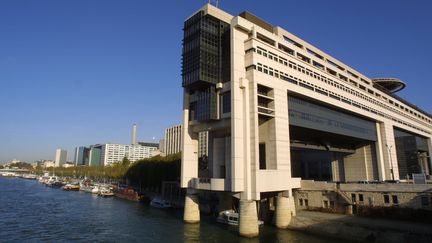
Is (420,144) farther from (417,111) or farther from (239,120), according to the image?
(239,120)

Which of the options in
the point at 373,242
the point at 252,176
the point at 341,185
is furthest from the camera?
the point at 341,185

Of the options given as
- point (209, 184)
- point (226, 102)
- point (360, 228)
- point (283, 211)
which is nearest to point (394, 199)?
point (360, 228)

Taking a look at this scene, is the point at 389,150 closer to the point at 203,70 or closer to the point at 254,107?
the point at 254,107

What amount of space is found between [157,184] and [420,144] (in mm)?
95856

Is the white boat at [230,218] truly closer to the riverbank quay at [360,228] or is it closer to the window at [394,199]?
the riverbank quay at [360,228]

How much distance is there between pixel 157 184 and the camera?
11225 cm

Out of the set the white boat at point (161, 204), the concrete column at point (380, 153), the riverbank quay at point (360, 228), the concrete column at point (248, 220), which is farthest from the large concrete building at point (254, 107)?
the white boat at point (161, 204)

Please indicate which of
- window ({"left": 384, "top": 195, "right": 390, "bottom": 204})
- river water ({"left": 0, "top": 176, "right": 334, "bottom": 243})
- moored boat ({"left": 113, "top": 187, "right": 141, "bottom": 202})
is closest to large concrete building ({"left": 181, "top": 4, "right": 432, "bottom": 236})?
river water ({"left": 0, "top": 176, "right": 334, "bottom": 243})

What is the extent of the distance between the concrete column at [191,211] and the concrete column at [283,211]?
1539 cm

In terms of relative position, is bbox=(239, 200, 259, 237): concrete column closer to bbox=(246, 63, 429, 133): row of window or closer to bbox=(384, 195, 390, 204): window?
bbox=(384, 195, 390, 204): window

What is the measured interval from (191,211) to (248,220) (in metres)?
15.1

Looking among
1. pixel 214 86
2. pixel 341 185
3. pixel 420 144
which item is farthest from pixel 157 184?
pixel 420 144

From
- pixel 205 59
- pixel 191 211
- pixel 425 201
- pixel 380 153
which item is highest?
pixel 205 59

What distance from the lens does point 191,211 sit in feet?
189
